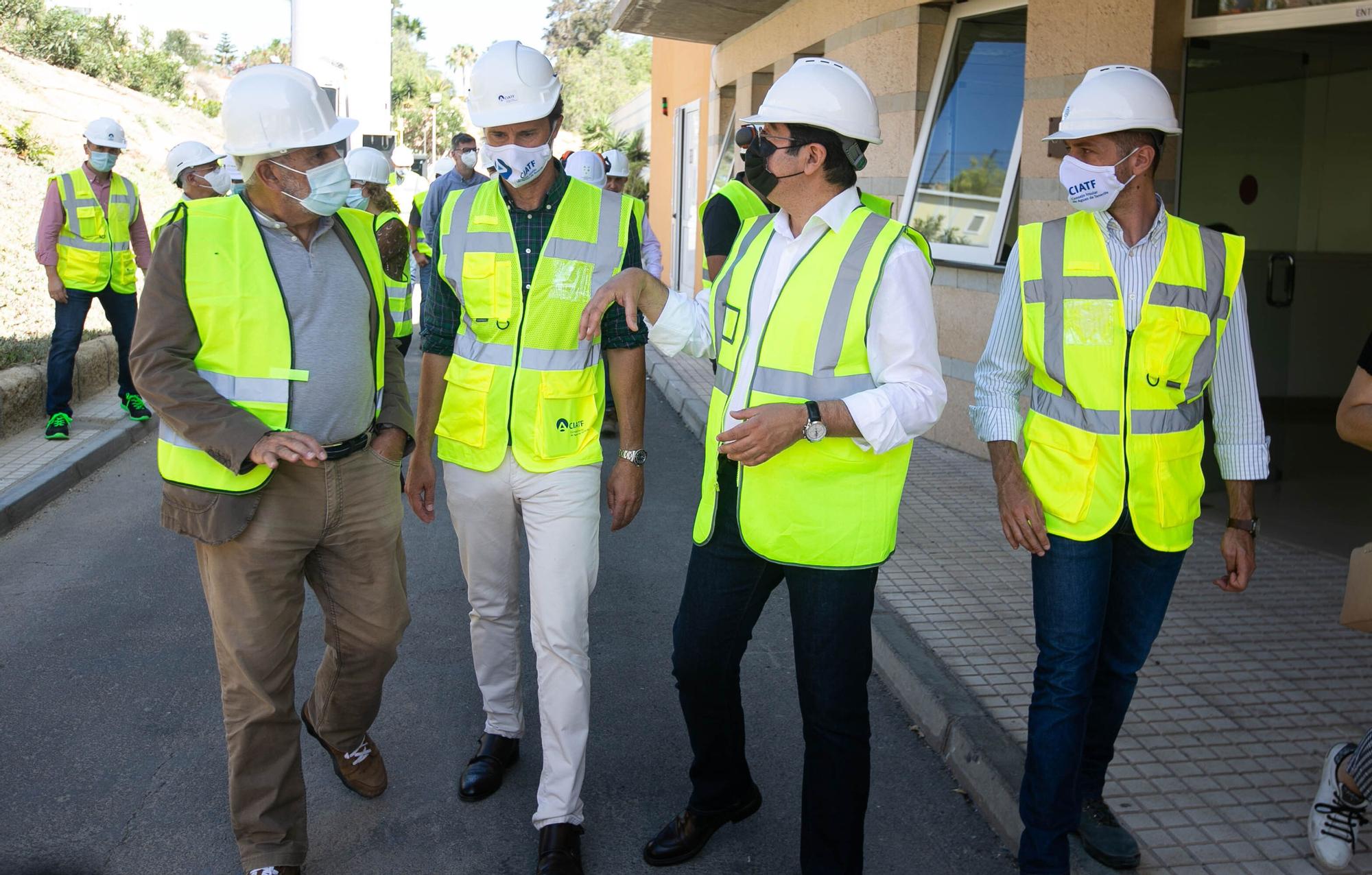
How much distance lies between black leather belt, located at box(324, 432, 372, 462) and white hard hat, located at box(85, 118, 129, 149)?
23.1ft

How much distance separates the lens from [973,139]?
9602 millimetres

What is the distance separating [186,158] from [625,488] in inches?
271

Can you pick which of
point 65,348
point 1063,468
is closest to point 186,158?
point 65,348

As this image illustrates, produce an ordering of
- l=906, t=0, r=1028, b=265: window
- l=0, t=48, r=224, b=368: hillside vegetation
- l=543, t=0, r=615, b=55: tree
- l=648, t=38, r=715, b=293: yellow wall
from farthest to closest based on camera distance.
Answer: l=543, t=0, r=615, b=55: tree → l=648, t=38, r=715, b=293: yellow wall → l=0, t=48, r=224, b=368: hillside vegetation → l=906, t=0, r=1028, b=265: window

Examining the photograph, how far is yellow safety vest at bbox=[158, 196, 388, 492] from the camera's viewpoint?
3.21 metres

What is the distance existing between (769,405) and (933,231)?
298 inches

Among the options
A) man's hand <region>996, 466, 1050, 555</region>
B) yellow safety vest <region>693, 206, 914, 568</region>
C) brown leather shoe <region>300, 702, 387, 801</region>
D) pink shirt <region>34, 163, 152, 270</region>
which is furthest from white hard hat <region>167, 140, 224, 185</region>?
man's hand <region>996, 466, 1050, 555</region>

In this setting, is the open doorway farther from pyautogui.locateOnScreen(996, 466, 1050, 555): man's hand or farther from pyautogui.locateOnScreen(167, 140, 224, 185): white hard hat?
pyautogui.locateOnScreen(167, 140, 224, 185): white hard hat

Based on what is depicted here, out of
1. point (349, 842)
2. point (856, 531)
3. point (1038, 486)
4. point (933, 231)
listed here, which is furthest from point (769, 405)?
point (933, 231)

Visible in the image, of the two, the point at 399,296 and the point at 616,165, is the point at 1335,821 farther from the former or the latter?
the point at 616,165

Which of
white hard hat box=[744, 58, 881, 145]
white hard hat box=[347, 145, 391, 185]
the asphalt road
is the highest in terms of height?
white hard hat box=[347, 145, 391, 185]

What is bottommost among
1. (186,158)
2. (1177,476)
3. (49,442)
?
(49,442)

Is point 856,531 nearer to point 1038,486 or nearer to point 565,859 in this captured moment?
point 1038,486

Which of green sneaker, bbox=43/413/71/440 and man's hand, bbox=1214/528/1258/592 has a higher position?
man's hand, bbox=1214/528/1258/592
